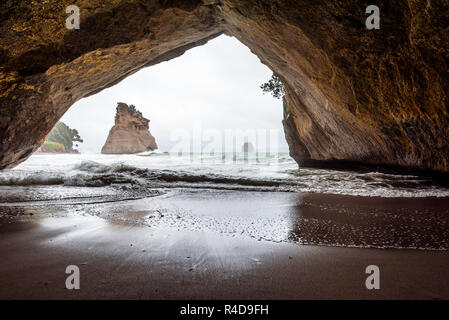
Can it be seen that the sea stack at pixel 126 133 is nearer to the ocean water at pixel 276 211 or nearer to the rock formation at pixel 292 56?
the rock formation at pixel 292 56

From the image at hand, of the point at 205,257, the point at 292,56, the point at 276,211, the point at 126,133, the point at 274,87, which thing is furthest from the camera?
the point at 126,133

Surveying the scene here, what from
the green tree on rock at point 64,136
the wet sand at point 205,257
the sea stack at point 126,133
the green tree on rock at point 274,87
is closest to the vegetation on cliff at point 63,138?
the green tree on rock at point 64,136

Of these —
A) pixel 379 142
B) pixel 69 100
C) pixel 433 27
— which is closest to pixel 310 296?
pixel 433 27

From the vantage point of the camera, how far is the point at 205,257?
5.14 feet

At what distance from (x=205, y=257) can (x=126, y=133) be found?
39.5 meters

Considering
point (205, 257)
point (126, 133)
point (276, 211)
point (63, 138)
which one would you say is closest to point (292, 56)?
point (276, 211)

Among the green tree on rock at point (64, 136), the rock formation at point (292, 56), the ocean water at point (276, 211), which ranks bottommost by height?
the ocean water at point (276, 211)

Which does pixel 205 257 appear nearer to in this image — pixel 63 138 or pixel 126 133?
pixel 126 133

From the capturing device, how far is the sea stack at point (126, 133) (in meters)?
36.9

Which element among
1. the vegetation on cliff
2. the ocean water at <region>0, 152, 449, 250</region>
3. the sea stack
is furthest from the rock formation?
the vegetation on cliff

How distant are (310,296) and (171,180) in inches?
214

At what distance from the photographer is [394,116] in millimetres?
4938

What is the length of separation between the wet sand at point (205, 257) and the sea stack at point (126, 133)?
3699cm

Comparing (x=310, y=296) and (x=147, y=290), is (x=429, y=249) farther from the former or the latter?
(x=147, y=290)
